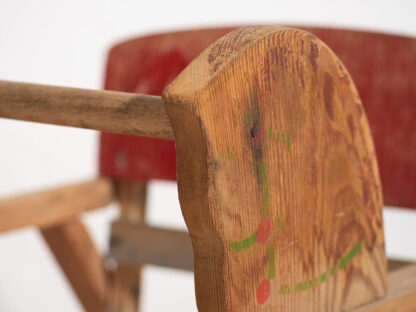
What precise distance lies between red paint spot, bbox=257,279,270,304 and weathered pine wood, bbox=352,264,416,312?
13 centimetres

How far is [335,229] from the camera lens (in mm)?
498

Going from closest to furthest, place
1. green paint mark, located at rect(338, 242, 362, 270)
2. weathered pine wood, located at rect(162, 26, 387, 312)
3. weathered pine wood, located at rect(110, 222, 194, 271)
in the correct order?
weathered pine wood, located at rect(162, 26, 387, 312), green paint mark, located at rect(338, 242, 362, 270), weathered pine wood, located at rect(110, 222, 194, 271)

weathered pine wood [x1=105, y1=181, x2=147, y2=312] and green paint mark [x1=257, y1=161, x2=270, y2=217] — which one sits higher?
green paint mark [x1=257, y1=161, x2=270, y2=217]

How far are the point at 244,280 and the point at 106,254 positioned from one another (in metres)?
0.91

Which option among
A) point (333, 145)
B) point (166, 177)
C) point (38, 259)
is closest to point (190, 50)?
point (166, 177)

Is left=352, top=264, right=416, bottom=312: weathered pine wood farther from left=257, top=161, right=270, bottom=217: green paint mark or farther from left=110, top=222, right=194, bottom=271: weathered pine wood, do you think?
left=110, top=222, right=194, bottom=271: weathered pine wood

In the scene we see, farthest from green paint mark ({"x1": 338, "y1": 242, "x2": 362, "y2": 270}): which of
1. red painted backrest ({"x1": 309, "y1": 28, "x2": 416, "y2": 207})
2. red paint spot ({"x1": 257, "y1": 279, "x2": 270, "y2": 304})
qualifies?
red painted backrest ({"x1": 309, "y1": 28, "x2": 416, "y2": 207})

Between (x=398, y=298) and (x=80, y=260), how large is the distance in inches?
31.9

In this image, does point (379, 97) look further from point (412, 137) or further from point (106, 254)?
point (106, 254)

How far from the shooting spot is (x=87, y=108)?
0.42 m

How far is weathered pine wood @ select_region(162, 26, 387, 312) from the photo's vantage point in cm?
37

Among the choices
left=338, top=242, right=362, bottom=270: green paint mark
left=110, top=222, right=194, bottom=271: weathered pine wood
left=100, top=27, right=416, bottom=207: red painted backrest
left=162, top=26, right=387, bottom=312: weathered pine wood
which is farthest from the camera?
left=110, top=222, right=194, bottom=271: weathered pine wood

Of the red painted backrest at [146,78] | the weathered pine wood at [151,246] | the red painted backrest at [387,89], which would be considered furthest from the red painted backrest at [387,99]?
the weathered pine wood at [151,246]

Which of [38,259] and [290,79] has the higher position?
[290,79]
